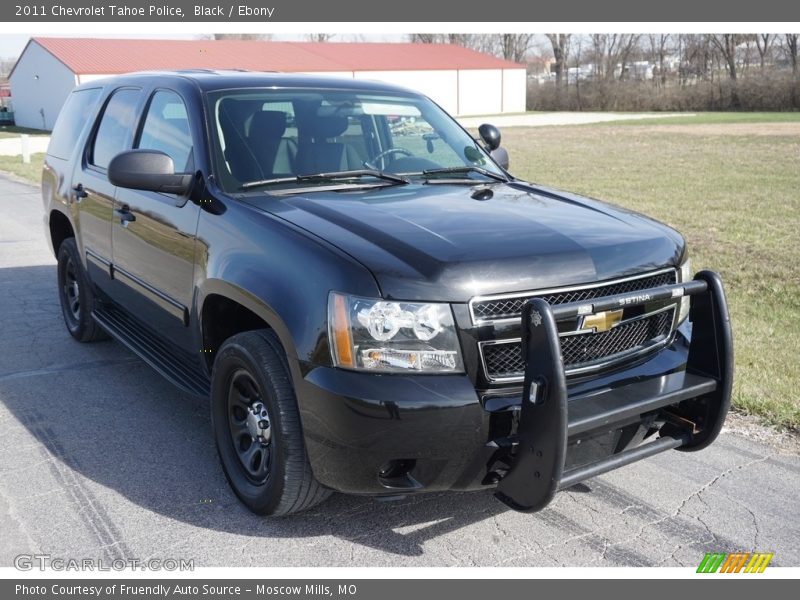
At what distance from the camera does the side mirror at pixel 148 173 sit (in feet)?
13.0

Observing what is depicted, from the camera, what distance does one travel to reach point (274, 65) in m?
54.2

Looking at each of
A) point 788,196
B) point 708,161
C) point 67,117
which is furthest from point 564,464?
point 708,161

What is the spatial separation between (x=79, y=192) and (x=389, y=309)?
3484 millimetres

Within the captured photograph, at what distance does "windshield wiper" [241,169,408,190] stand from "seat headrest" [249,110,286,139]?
0.97 feet

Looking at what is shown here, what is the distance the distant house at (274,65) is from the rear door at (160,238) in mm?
35743

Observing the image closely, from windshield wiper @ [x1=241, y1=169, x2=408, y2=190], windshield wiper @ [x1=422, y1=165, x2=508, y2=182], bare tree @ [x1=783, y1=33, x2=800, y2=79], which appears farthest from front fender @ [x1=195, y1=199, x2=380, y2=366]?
bare tree @ [x1=783, y1=33, x2=800, y2=79]

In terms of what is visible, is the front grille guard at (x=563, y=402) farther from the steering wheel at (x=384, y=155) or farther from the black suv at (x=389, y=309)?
the steering wheel at (x=384, y=155)

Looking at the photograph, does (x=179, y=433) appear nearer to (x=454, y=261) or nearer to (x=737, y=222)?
(x=454, y=261)

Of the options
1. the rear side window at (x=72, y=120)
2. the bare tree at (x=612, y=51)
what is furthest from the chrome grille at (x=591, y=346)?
the bare tree at (x=612, y=51)

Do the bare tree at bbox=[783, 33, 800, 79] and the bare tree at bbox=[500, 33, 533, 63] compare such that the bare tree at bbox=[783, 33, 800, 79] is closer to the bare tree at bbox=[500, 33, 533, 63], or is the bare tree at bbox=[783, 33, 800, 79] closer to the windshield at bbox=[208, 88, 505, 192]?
the bare tree at bbox=[500, 33, 533, 63]

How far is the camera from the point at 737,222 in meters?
11.5

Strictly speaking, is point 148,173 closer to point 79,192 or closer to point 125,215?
point 125,215

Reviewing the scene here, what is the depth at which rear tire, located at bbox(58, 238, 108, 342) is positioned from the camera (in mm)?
5945

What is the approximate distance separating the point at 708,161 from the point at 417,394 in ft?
68.0
